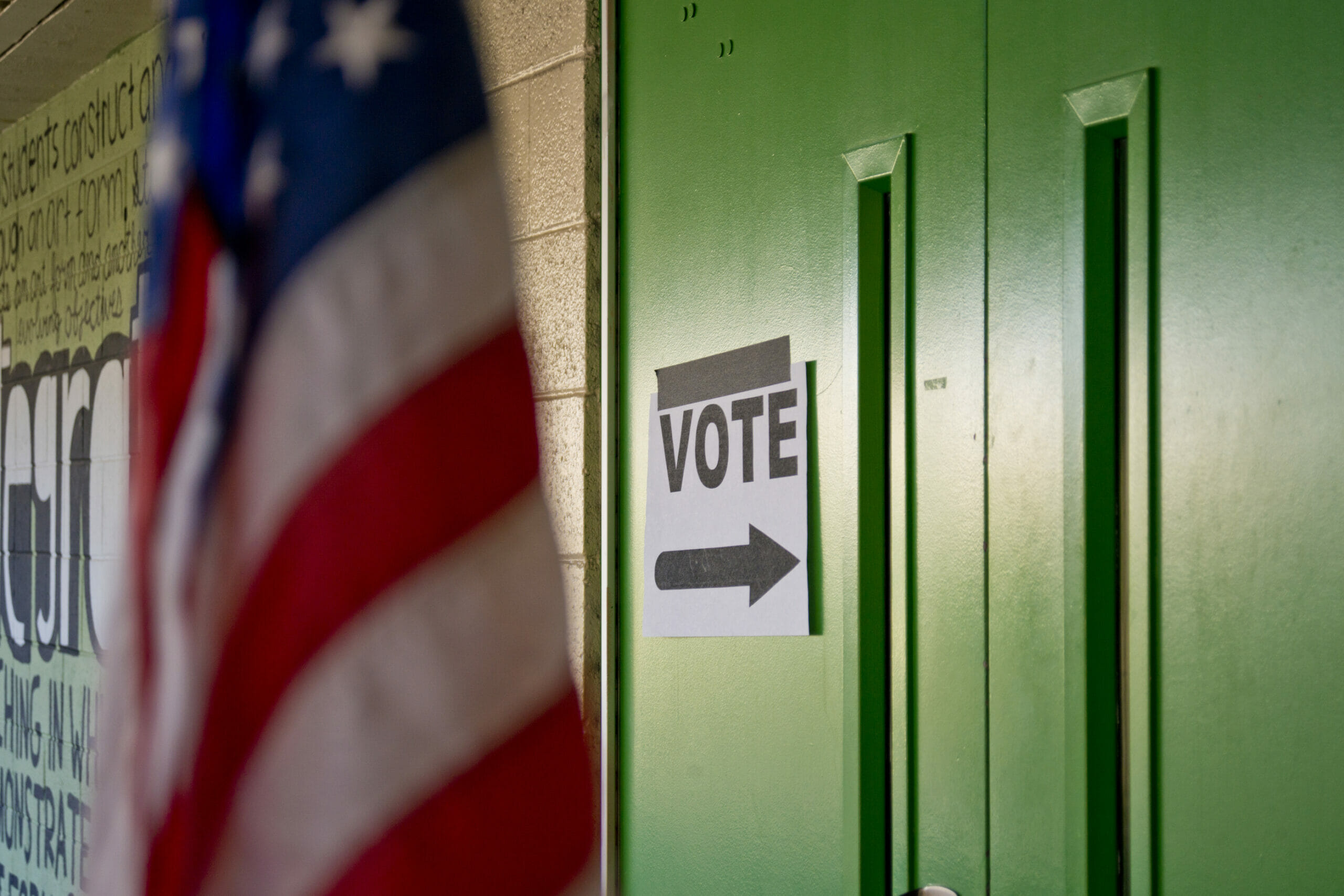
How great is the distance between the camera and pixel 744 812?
53.4 inches

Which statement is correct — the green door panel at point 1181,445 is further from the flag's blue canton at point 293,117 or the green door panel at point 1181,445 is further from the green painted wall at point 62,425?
the green painted wall at point 62,425

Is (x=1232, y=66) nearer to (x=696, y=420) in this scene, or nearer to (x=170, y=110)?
(x=696, y=420)

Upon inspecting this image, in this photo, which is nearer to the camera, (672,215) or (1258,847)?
(1258,847)

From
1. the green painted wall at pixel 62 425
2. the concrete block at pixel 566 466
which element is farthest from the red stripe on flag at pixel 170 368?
the green painted wall at pixel 62 425

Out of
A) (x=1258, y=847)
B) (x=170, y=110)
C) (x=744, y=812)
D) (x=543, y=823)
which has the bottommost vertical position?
(x=744, y=812)

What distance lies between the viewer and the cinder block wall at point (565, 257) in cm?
157

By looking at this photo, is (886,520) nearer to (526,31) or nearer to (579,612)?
(579,612)

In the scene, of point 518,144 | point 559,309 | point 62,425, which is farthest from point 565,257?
point 62,425

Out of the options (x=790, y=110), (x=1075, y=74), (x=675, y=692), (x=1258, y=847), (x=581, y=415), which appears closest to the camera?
(x=1258, y=847)

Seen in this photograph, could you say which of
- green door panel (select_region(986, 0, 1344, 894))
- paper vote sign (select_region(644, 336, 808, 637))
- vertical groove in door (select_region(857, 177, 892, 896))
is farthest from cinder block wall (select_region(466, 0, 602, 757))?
green door panel (select_region(986, 0, 1344, 894))

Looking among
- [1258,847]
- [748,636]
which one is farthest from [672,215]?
[1258,847]

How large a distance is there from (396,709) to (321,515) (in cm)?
8

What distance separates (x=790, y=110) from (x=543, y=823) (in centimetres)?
109

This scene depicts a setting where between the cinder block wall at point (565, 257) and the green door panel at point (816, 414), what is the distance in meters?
0.05
